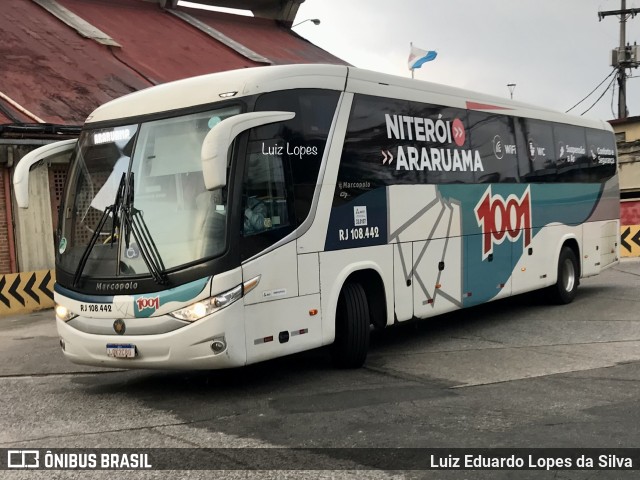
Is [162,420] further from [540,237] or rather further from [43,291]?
[43,291]

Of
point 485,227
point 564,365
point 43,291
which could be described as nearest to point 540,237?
point 485,227

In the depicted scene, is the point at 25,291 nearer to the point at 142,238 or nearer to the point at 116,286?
the point at 116,286

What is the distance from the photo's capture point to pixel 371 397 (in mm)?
7062

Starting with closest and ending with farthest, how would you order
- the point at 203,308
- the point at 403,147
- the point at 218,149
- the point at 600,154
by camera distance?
the point at 218,149, the point at 203,308, the point at 403,147, the point at 600,154

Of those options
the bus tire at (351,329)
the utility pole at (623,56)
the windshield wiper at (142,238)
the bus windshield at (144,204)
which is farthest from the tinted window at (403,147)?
the utility pole at (623,56)

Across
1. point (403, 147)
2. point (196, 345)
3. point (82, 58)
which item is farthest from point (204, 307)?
point (82, 58)

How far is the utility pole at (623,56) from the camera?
3644 cm

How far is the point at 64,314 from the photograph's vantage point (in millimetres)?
7547

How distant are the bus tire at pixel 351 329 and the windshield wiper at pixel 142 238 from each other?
2.23 meters

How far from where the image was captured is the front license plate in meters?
7.01

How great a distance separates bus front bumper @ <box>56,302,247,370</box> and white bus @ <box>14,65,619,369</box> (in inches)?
0.5

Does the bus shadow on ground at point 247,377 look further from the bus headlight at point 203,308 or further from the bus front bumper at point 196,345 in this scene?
the bus headlight at point 203,308

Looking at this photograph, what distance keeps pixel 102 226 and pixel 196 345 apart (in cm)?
155

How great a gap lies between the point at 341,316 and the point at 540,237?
17.4ft
